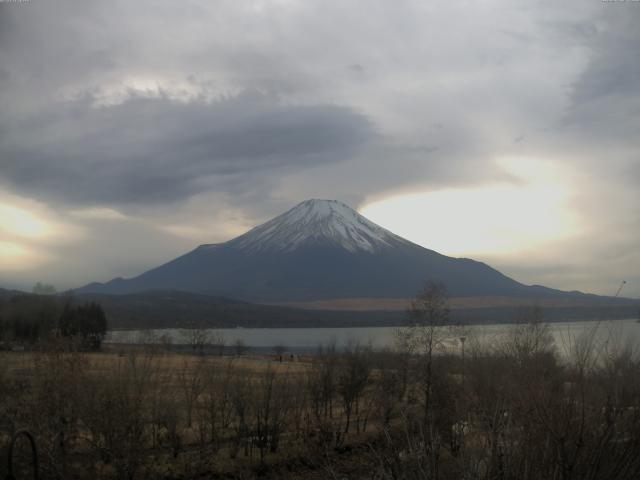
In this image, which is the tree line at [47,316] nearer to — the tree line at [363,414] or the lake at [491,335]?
the lake at [491,335]

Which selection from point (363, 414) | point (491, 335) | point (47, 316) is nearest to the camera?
point (363, 414)

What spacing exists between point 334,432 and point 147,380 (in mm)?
11029

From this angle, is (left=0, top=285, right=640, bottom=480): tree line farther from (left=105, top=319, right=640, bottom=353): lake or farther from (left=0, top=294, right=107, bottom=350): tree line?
(left=0, top=294, right=107, bottom=350): tree line

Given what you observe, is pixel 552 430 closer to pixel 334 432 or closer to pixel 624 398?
pixel 624 398

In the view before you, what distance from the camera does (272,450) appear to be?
24438mm

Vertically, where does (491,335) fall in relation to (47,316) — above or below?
above

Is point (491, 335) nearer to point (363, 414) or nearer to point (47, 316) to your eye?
point (363, 414)

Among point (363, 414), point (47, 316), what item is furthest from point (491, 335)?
point (47, 316)

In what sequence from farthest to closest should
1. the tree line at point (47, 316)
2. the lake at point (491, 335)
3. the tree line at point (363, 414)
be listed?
the tree line at point (47, 316), the lake at point (491, 335), the tree line at point (363, 414)

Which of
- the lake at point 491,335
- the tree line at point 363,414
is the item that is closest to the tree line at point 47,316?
the lake at point 491,335

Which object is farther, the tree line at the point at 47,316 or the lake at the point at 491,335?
the tree line at the point at 47,316

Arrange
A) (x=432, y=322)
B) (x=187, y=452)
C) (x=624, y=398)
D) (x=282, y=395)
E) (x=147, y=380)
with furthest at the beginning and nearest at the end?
(x=432, y=322) < (x=282, y=395) < (x=187, y=452) < (x=147, y=380) < (x=624, y=398)

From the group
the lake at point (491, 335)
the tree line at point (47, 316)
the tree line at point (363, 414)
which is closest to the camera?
the tree line at point (363, 414)

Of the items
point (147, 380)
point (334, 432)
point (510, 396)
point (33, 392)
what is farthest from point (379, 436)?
point (510, 396)
